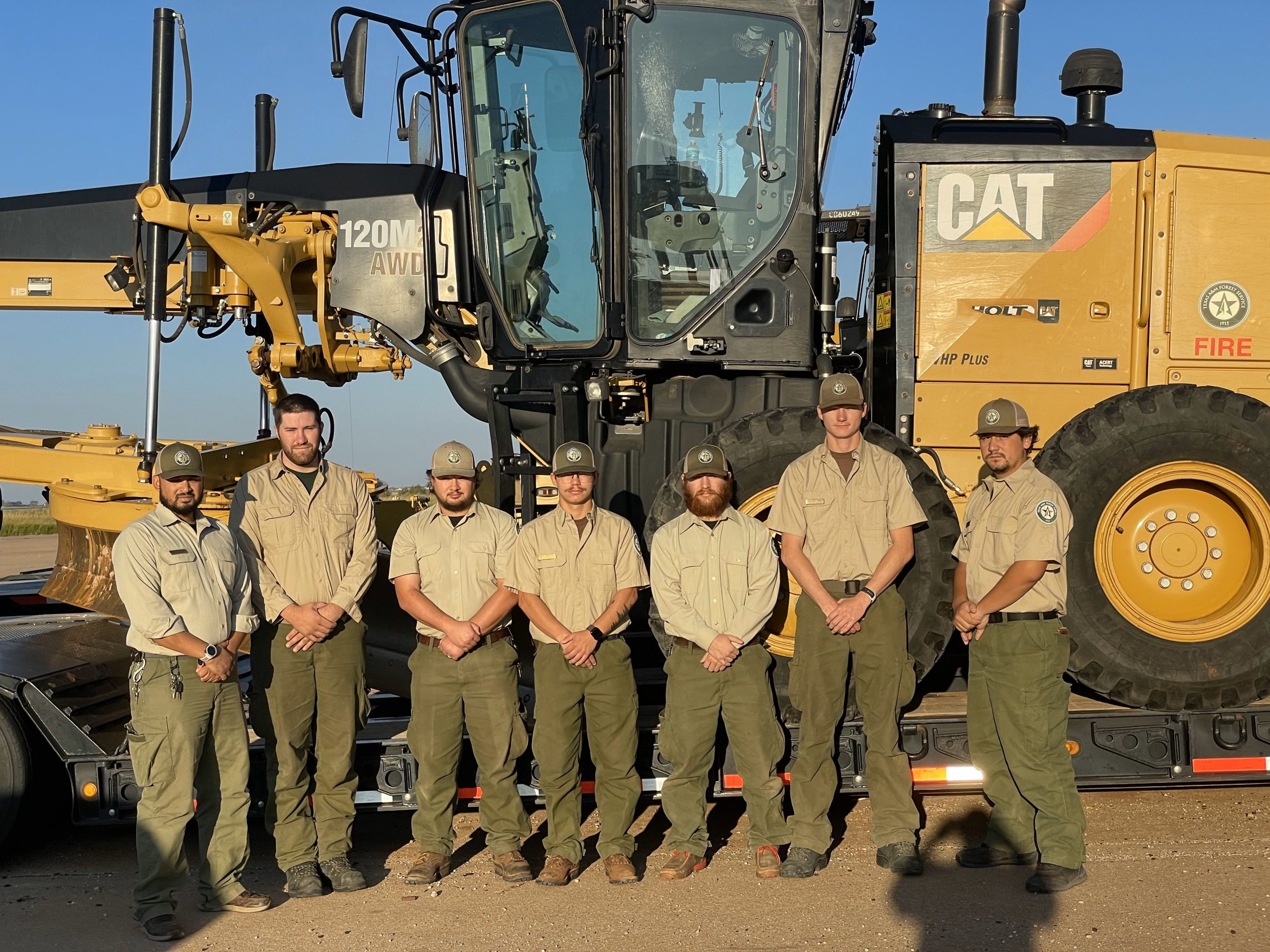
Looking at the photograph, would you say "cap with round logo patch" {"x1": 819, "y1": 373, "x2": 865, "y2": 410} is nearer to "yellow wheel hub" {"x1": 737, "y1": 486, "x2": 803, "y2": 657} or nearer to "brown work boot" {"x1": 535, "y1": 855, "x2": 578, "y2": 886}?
"yellow wheel hub" {"x1": 737, "y1": 486, "x2": 803, "y2": 657}

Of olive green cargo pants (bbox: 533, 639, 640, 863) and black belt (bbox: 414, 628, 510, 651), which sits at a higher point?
black belt (bbox: 414, 628, 510, 651)

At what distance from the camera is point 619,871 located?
491 cm

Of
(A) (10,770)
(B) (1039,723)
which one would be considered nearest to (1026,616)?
(B) (1039,723)

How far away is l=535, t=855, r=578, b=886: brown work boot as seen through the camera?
489 cm

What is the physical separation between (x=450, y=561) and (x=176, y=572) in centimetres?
110

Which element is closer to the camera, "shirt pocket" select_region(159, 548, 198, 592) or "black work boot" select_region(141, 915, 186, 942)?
"black work boot" select_region(141, 915, 186, 942)

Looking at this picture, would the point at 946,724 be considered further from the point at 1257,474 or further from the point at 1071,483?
the point at 1257,474

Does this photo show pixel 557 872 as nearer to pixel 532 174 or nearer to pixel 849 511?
pixel 849 511

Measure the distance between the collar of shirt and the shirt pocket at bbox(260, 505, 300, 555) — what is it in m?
1.64

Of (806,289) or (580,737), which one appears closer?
(580,737)

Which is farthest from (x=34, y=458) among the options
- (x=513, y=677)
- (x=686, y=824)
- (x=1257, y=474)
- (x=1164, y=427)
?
(x=1257, y=474)

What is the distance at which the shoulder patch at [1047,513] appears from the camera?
4832 mm

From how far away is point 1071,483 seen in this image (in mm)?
5285

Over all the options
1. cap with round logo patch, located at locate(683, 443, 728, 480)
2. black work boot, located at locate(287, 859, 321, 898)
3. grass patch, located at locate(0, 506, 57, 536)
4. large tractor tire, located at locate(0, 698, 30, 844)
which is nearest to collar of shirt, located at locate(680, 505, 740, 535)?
cap with round logo patch, located at locate(683, 443, 728, 480)
